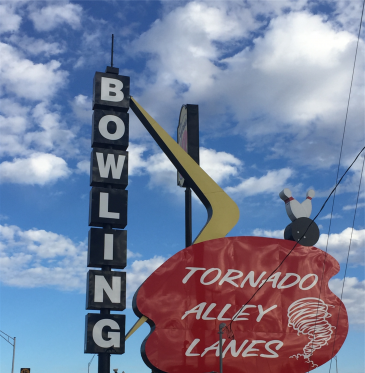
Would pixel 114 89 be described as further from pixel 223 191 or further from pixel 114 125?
pixel 223 191

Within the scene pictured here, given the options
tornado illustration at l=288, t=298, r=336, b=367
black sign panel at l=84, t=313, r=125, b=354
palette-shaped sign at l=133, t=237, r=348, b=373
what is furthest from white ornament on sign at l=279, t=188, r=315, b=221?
black sign panel at l=84, t=313, r=125, b=354

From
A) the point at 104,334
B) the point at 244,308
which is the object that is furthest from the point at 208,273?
the point at 104,334

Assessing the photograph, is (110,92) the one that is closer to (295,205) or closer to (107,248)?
(107,248)

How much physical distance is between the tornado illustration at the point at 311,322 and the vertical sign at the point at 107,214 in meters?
6.63

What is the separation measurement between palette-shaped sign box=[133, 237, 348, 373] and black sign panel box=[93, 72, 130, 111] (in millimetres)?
7081

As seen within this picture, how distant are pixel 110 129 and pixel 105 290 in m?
6.71

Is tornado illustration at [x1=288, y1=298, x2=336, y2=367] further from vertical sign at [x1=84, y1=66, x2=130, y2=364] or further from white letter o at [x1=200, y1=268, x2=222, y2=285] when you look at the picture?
vertical sign at [x1=84, y1=66, x2=130, y2=364]

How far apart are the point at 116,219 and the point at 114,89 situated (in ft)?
19.0

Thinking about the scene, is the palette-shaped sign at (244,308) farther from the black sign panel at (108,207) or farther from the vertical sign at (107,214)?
the black sign panel at (108,207)

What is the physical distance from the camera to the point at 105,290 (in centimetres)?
2067

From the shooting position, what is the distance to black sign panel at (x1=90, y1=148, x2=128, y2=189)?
2202cm

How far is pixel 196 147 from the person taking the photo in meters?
24.5

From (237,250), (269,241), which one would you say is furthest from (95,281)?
(269,241)

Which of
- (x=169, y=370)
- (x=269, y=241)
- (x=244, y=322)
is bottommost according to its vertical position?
(x=169, y=370)
